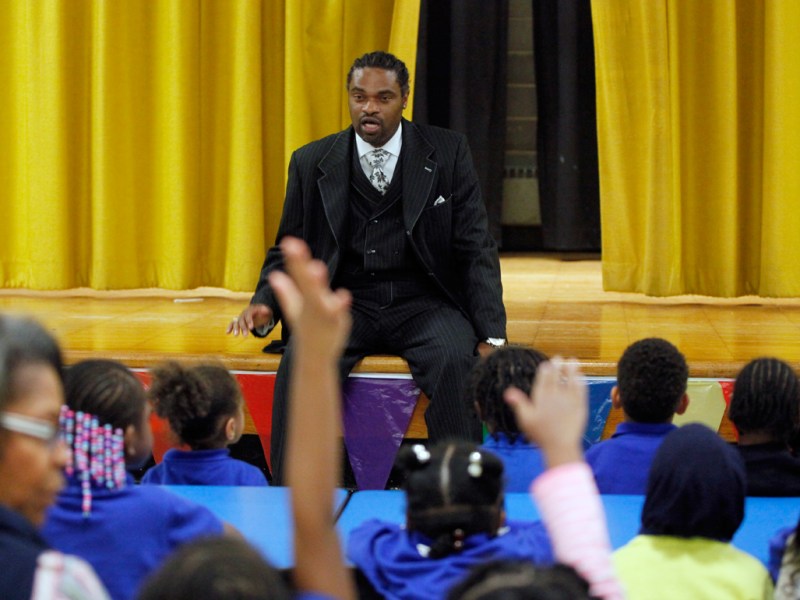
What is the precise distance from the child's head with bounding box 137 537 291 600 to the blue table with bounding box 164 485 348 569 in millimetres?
835

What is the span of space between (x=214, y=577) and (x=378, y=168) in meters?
2.44

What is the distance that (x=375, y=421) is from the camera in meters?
3.12

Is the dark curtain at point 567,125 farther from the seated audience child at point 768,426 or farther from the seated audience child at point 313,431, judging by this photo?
the seated audience child at point 313,431

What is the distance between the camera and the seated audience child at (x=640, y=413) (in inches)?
83.4

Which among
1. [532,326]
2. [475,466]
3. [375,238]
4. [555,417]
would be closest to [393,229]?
[375,238]

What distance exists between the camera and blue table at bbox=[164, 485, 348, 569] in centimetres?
174

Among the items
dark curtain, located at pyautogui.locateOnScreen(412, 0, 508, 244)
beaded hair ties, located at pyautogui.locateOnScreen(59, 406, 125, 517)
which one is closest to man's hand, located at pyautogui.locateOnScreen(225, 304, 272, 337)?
beaded hair ties, located at pyautogui.locateOnScreen(59, 406, 125, 517)

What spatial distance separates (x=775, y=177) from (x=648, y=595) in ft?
9.77

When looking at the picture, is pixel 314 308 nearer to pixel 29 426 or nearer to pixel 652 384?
pixel 29 426

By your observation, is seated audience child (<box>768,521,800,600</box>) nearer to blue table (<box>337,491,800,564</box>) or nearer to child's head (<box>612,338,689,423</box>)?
blue table (<box>337,491,800,564</box>)

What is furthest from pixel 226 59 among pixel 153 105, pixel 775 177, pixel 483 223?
pixel 775 177

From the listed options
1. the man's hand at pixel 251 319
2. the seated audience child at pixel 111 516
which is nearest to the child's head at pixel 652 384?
the seated audience child at pixel 111 516

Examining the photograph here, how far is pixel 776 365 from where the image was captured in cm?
211

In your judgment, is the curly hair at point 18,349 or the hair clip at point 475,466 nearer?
the curly hair at point 18,349
